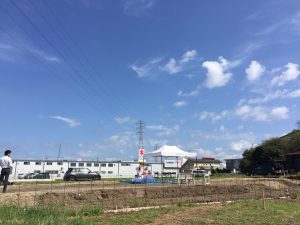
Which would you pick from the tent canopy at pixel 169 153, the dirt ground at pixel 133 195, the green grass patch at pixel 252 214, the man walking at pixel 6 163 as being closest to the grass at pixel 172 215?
the green grass patch at pixel 252 214

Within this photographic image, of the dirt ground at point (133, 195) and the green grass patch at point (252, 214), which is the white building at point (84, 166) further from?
the green grass patch at point (252, 214)

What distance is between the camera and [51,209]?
11.4 m

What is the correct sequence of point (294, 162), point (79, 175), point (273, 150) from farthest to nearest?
point (273, 150), point (294, 162), point (79, 175)

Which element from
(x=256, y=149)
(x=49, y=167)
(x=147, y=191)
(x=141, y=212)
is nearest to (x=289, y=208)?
(x=141, y=212)

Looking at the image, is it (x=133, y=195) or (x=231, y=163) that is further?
(x=231, y=163)

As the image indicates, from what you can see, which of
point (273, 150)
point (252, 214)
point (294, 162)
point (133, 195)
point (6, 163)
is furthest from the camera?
point (273, 150)

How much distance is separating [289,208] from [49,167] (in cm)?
8420

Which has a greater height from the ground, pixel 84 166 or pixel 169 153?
pixel 84 166

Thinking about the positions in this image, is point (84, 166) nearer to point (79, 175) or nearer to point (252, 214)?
point (79, 175)

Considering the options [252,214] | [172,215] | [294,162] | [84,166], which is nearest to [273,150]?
[294,162]

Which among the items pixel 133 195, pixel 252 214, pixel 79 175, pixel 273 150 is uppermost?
pixel 273 150

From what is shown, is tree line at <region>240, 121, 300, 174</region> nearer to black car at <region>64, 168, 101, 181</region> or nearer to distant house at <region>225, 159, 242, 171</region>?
black car at <region>64, 168, 101, 181</region>

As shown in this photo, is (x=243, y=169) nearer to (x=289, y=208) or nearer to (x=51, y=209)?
(x=289, y=208)

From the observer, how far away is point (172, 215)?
12875mm
